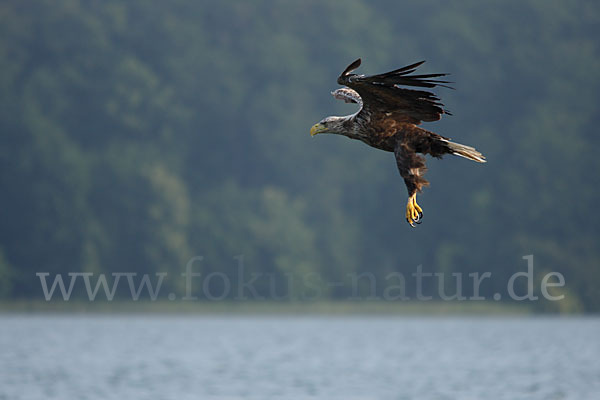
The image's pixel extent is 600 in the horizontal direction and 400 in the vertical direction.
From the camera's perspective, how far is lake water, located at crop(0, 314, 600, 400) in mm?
23453

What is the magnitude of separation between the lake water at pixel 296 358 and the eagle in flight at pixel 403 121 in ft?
42.5

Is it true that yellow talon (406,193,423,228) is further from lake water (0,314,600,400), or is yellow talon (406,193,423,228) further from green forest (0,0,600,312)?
green forest (0,0,600,312)

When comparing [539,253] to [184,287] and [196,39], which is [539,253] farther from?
[196,39]

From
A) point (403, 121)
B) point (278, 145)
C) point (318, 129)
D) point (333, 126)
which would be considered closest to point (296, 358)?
point (318, 129)

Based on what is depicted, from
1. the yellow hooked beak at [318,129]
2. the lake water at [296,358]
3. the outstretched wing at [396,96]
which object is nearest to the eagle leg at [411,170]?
the outstretched wing at [396,96]

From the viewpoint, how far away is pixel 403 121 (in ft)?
30.6

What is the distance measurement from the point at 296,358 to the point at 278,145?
898 inches

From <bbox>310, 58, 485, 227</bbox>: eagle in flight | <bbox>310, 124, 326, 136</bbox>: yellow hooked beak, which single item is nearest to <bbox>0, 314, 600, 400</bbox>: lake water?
<bbox>310, 124, 326, 136</bbox>: yellow hooked beak

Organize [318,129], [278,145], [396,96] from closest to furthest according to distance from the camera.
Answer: [396,96], [318,129], [278,145]

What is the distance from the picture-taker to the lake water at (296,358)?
2345 centimetres

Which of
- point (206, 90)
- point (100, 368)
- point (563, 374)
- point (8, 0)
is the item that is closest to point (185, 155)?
point (206, 90)

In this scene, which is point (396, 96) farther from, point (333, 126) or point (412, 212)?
point (412, 212)

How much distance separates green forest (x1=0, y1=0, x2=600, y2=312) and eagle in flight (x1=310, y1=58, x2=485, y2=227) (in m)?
36.3

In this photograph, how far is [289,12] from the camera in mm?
56219
